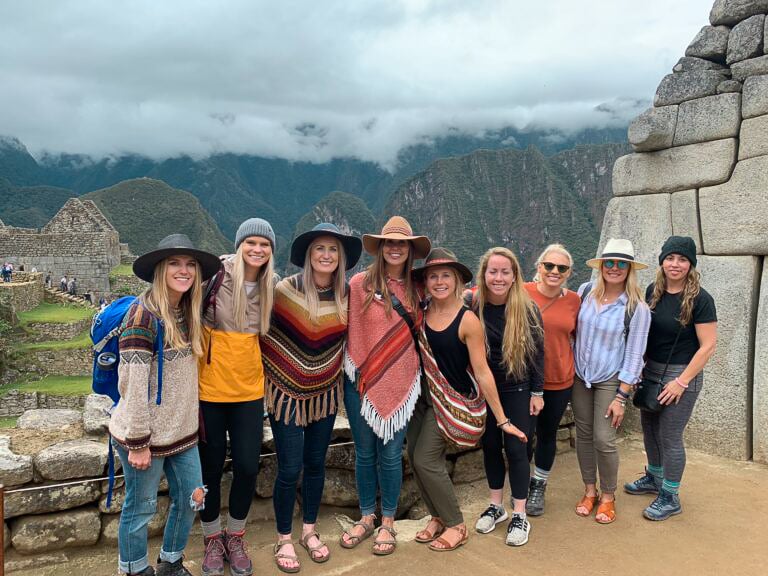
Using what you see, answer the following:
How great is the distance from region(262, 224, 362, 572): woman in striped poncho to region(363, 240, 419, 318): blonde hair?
13 centimetres

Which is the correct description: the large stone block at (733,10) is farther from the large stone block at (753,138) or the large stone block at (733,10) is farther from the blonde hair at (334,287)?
the blonde hair at (334,287)

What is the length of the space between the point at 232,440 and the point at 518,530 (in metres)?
1.63

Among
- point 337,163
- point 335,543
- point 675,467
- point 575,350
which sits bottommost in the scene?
point 335,543

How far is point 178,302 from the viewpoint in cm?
260

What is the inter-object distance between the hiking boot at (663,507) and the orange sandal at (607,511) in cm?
19

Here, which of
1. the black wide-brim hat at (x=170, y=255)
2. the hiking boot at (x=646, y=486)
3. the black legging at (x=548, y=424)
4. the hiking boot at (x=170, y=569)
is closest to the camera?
the black wide-brim hat at (x=170, y=255)

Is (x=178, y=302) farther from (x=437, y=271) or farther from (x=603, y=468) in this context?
(x=603, y=468)

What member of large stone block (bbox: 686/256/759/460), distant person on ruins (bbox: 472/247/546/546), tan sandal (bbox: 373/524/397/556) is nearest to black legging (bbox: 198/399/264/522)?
tan sandal (bbox: 373/524/397/556)

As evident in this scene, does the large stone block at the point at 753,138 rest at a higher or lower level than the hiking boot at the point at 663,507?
higher

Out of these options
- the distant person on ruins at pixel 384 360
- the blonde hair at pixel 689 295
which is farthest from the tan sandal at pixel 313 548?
the blonde hair at pixel 689 295

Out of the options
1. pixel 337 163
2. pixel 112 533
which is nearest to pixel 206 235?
pixel 112 533

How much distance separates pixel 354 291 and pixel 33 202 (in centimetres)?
8450

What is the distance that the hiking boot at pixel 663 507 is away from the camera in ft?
10.9

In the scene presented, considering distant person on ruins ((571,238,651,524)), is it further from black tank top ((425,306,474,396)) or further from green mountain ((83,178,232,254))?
green mountain ((83,178,232,254))
